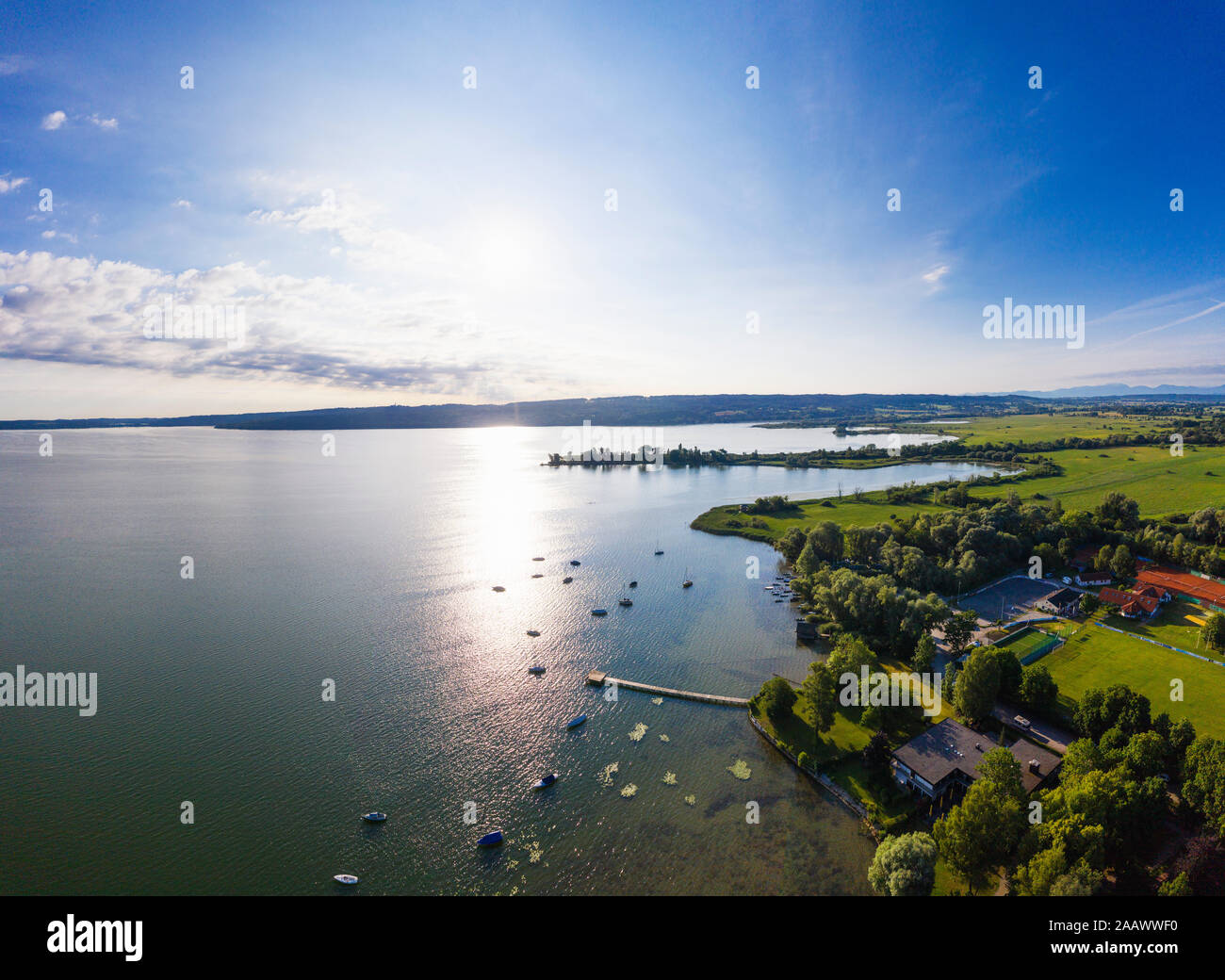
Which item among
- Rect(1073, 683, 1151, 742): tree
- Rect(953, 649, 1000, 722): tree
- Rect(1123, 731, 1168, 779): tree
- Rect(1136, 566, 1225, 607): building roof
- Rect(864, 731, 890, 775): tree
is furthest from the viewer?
Rect(1136, 566, 1225, 607): building roof

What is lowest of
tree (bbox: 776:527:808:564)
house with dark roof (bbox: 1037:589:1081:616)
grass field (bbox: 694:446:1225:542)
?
house with dark roof (bbox: 1037:589:1081:616)

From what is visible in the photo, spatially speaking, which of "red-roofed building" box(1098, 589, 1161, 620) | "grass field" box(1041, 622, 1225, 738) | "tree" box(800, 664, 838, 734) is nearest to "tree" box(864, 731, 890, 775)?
"tree" box(800, 664, 838, 734)

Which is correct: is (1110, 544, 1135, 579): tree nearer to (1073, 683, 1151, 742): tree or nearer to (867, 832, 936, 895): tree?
(1073, 683, 1151, 742): tree

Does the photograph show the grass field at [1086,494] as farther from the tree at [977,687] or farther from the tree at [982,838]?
the tree at [982,838]

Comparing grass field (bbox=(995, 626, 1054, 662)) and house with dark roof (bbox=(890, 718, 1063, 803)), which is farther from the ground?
grass field (bbox=(995, 626, 1054, 662))

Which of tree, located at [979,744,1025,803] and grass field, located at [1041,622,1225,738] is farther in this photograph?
grass field, located at [1041,622,1225,738]

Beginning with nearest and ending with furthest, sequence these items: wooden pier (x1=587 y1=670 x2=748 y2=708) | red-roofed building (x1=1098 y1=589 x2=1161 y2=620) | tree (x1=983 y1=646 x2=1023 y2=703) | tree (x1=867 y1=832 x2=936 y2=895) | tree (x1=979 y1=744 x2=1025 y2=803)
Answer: tree (x1=867 y1=832 x2=936 y2=895) → tree (x1=979 y1=744 x2=1025 y2=803) → tree (x1=983 y1=646 x2=1023 y2=703) → wooden pier (x1=587 y1=670 x2=748 y2=708) → red-roofed building (x1=1098 y1=589 x2=1161 y2=620)

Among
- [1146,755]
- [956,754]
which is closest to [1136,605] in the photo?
[1146,755]
